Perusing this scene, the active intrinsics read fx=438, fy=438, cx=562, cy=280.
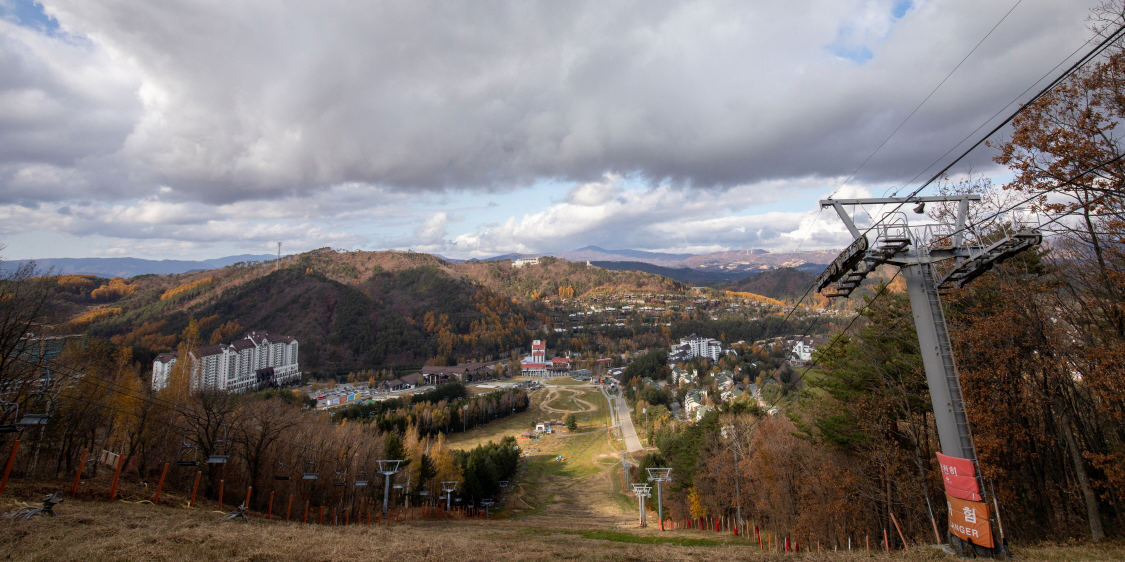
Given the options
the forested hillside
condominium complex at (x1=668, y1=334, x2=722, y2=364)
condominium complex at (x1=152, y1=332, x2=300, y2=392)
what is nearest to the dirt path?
condominium complex at (x1=668, y1=334, x2=722, y2=364)

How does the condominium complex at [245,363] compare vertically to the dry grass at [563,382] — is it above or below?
above

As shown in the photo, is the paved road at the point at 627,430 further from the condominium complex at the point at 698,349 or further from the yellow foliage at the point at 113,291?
the yellow foliage at the point at 113,291

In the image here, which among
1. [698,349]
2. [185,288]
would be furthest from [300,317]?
[698,349]

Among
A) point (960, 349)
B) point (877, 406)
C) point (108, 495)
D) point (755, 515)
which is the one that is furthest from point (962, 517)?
point (108, 495)

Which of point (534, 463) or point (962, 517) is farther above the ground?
point (962, 517)

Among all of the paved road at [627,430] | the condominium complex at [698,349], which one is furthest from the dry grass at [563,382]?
the condominium complex at [698,349]

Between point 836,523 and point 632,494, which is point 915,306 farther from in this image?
point 632,494
